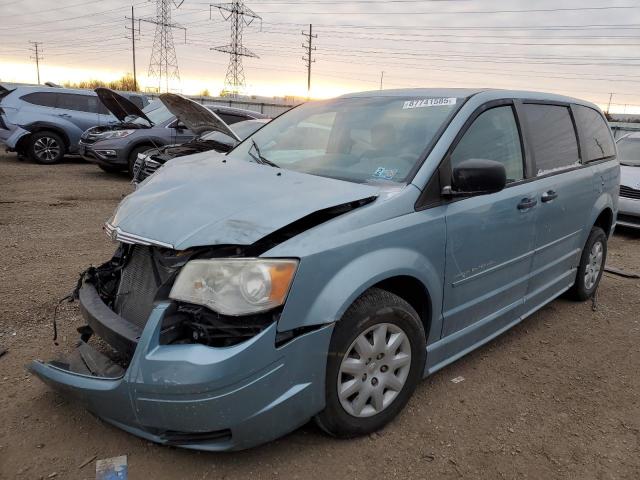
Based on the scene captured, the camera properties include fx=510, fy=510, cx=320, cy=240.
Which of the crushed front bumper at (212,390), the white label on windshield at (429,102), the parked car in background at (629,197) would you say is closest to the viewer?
the crushed front bumper at (212,390)

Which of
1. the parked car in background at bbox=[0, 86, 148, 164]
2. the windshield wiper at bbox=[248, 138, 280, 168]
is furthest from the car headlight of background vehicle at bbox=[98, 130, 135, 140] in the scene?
the windshield wiper at bbox=[248, 138, 280, 168]

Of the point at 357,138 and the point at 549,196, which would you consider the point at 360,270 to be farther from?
the point at 549,196

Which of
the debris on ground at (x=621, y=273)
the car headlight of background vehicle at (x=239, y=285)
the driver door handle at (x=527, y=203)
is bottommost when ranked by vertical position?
the debris on ground at (x=621, y=273)

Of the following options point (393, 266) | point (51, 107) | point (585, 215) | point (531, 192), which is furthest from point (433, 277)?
point (51, 107)

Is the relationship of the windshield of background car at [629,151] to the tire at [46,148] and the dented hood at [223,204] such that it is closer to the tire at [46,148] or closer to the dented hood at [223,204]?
the dented hood at [223,204]

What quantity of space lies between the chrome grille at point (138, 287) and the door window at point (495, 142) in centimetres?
170

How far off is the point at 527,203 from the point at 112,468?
279cm

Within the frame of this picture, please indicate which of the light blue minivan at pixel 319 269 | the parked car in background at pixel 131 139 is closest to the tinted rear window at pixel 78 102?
the parked car in background at pixel 131 139

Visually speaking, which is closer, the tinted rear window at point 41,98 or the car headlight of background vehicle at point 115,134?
the car headlight of background vehicle at point 115,134

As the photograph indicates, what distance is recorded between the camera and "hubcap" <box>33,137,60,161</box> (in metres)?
12.4

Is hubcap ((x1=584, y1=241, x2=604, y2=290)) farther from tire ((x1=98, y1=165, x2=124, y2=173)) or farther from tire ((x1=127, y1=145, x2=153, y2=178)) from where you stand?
tire ((x1=98, y1=165, x2=124, y2=173))

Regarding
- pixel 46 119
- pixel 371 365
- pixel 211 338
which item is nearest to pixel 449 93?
pixel 371 365

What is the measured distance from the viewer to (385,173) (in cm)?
282

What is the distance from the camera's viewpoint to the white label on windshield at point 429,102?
312 cm
